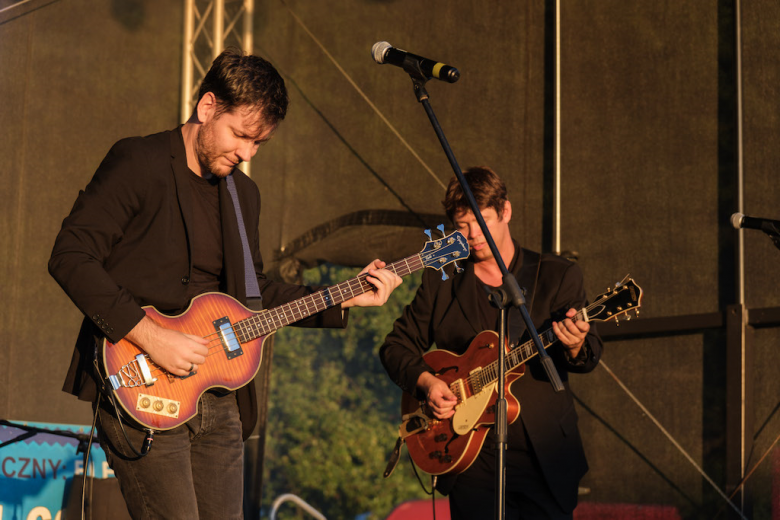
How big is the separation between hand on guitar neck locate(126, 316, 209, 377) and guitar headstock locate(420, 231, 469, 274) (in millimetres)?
1072

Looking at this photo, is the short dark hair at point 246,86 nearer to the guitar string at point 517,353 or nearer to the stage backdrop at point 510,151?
the guitar string at point 517,353

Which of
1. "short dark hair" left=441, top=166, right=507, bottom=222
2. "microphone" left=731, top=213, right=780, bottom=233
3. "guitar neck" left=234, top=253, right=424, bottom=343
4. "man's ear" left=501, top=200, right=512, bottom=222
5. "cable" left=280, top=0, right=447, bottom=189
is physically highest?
"cable" left=280, top=0, right=447, bottom=189

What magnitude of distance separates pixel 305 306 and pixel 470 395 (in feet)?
3.19

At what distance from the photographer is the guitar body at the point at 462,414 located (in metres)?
3.50

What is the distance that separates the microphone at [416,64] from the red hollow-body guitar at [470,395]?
3.83 feet

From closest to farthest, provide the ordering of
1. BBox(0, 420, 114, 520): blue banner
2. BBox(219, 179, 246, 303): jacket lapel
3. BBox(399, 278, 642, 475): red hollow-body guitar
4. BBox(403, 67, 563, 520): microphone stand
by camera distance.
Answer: BBox(403, 67, 563, 520): microphone stand → BBox(219, 179, 246, 303): jacket lapel → BBox(399, 278, 642, 475): red hollow-body guitar → BBox(0, 420, 114, 520): blue banner

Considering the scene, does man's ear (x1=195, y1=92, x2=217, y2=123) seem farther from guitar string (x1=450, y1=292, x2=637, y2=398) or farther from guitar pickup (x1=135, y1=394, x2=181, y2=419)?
guitar string (x1=450, y1=292, x2=637, y2=398)

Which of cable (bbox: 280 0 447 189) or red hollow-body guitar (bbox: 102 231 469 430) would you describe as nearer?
red hollow-body guitar (bbox: 102 231 469 430)

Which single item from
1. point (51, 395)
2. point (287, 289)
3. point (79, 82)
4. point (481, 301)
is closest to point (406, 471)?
point (51, 395)

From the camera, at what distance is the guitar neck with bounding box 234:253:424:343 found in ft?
9.37

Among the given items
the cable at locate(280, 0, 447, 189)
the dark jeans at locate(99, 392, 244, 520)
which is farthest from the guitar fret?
the cable at locate(280, 0, 447, 189)

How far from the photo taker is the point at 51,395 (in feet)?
18.0

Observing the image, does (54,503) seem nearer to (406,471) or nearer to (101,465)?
(101,465)

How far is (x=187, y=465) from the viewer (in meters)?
2.54
